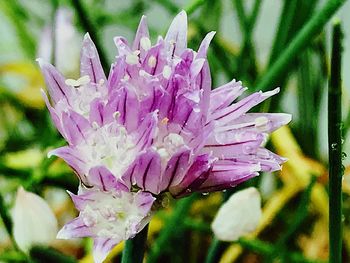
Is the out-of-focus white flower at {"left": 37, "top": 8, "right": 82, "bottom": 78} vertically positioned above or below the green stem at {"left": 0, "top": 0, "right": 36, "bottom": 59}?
below

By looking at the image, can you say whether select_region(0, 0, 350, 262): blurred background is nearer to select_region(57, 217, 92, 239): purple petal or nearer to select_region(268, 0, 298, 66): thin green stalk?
select_region(268, 0, 298, 66): thin green stalk

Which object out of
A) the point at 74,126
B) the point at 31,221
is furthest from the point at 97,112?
the point at 31,221

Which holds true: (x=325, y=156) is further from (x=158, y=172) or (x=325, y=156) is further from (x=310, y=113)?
(x=158, y=172)

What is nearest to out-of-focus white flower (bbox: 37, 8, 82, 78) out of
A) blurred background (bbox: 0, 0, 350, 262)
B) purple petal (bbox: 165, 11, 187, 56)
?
blurred background (bbox: 0, 0, 350, 262)

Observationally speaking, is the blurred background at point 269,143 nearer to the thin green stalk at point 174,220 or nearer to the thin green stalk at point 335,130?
the thin green stalk at point 174,220

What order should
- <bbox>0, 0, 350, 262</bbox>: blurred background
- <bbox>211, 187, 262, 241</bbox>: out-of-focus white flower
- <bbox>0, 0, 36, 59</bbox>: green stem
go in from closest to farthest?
<bbox>211, 187, 262, 241</bbox>: out-of-focus white flower
<bbox>0, 0, 350, 262</bbox>: blurred background
<bbox>0, 0, 36, 59</bbox>: green stem

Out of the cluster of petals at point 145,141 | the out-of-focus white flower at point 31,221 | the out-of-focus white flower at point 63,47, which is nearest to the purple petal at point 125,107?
the cluster of petals at point 145,141

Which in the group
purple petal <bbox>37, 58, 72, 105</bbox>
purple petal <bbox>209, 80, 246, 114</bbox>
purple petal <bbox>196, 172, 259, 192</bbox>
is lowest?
purple petal <bbox>196, 172, 259, 192</bbox>

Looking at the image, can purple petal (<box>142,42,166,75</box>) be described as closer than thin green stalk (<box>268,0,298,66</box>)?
Yes
